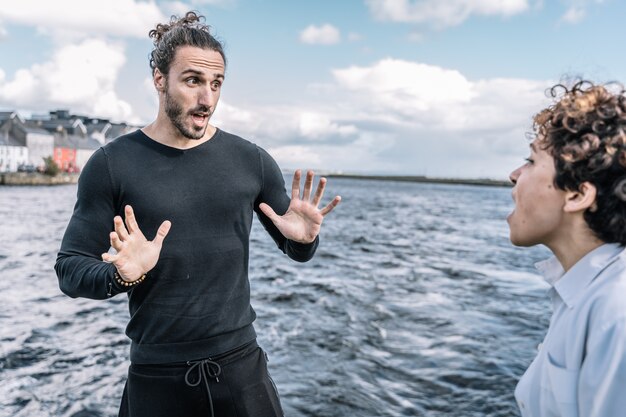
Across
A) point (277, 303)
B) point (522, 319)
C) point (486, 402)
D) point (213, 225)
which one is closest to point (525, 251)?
point (522, 319)

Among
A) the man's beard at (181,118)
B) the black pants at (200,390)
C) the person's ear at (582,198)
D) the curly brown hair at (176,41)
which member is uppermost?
the curly brown hair at (176,41)

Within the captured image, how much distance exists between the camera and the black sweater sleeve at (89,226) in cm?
331

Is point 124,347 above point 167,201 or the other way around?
the other way around

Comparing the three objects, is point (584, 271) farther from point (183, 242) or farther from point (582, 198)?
point (183, 242)

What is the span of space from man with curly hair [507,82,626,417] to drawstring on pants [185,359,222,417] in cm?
190

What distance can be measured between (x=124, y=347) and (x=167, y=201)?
29.8 ft

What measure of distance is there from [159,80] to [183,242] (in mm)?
1121

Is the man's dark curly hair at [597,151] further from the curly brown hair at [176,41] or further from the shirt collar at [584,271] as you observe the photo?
the curly brown hair at [176,41]

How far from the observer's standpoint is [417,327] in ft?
45.0

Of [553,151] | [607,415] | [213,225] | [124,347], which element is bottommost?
[124,347]

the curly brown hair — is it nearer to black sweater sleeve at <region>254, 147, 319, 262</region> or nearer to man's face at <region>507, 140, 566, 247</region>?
black sweater sleeve at <region>254, 147, 319, 262</region>

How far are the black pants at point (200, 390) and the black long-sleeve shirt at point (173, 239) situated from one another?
7 cm

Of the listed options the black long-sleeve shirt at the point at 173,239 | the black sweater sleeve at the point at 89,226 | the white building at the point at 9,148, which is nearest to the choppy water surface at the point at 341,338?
the black long-sleeve shirt at the point at 173,239

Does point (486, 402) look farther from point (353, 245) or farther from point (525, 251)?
point (525, 251)
